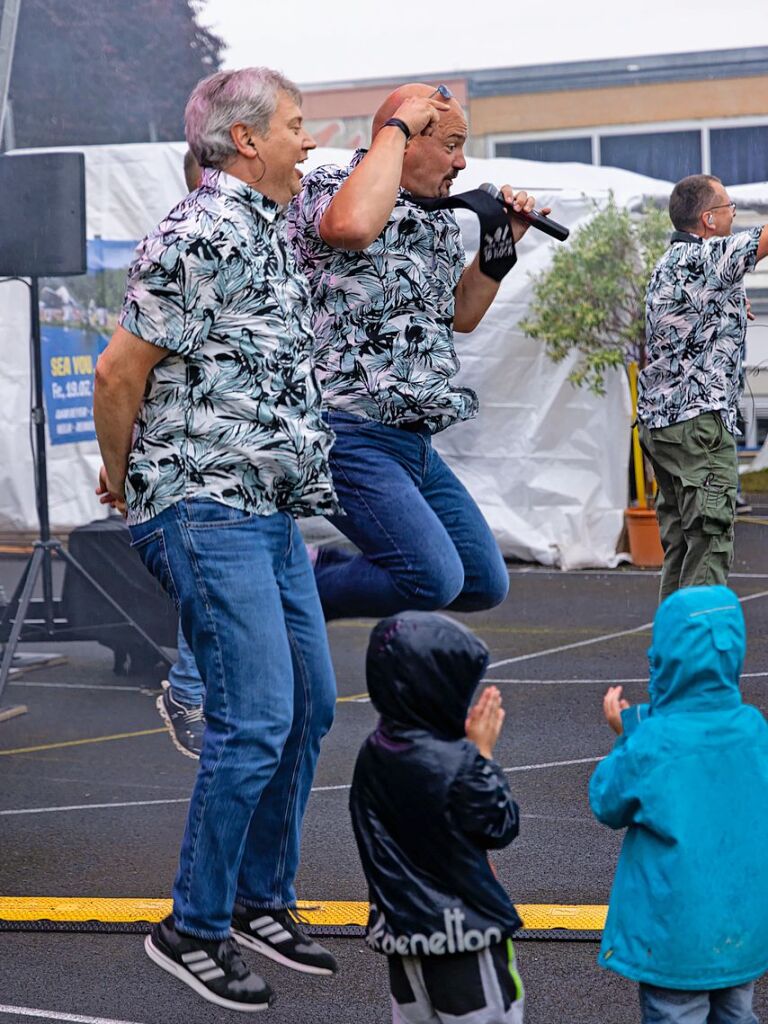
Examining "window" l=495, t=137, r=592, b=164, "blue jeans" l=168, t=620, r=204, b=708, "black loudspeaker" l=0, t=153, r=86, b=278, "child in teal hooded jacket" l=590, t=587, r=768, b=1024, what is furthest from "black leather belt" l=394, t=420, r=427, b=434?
"window" l=495, t=137, r=592, b=164

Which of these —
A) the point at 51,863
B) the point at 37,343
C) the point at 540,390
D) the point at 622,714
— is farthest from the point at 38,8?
the point at 622,714

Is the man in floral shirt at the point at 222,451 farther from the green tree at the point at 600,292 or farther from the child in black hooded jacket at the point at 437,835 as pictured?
the green tree at the point at 600,292

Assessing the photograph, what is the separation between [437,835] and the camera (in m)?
2.51

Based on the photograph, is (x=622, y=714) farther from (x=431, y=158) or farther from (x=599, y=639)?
(x=599, y=639)

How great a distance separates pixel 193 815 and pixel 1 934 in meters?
0.98

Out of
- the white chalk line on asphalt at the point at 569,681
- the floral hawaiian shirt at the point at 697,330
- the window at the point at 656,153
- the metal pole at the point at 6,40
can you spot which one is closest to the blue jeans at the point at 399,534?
the floral hawaiian shirt at the point at 697,330

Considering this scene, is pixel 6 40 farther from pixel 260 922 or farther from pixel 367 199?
pixel 260 922

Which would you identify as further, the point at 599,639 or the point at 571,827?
the point at 599,639

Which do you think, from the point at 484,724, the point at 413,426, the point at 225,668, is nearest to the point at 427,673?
the point at 484,724

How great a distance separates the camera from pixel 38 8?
2002cm

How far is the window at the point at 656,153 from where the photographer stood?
2111 centimetres

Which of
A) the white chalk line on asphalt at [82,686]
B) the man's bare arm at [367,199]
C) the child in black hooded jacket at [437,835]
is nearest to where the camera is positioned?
the child in black hooded jacket at [437,835]

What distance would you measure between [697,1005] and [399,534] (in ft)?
4.41

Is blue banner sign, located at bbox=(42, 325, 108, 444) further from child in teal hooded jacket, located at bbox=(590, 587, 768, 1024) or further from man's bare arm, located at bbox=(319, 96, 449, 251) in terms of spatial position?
child in teal hooded jacket, located at bbox=(590, 587, 768, 1024)
